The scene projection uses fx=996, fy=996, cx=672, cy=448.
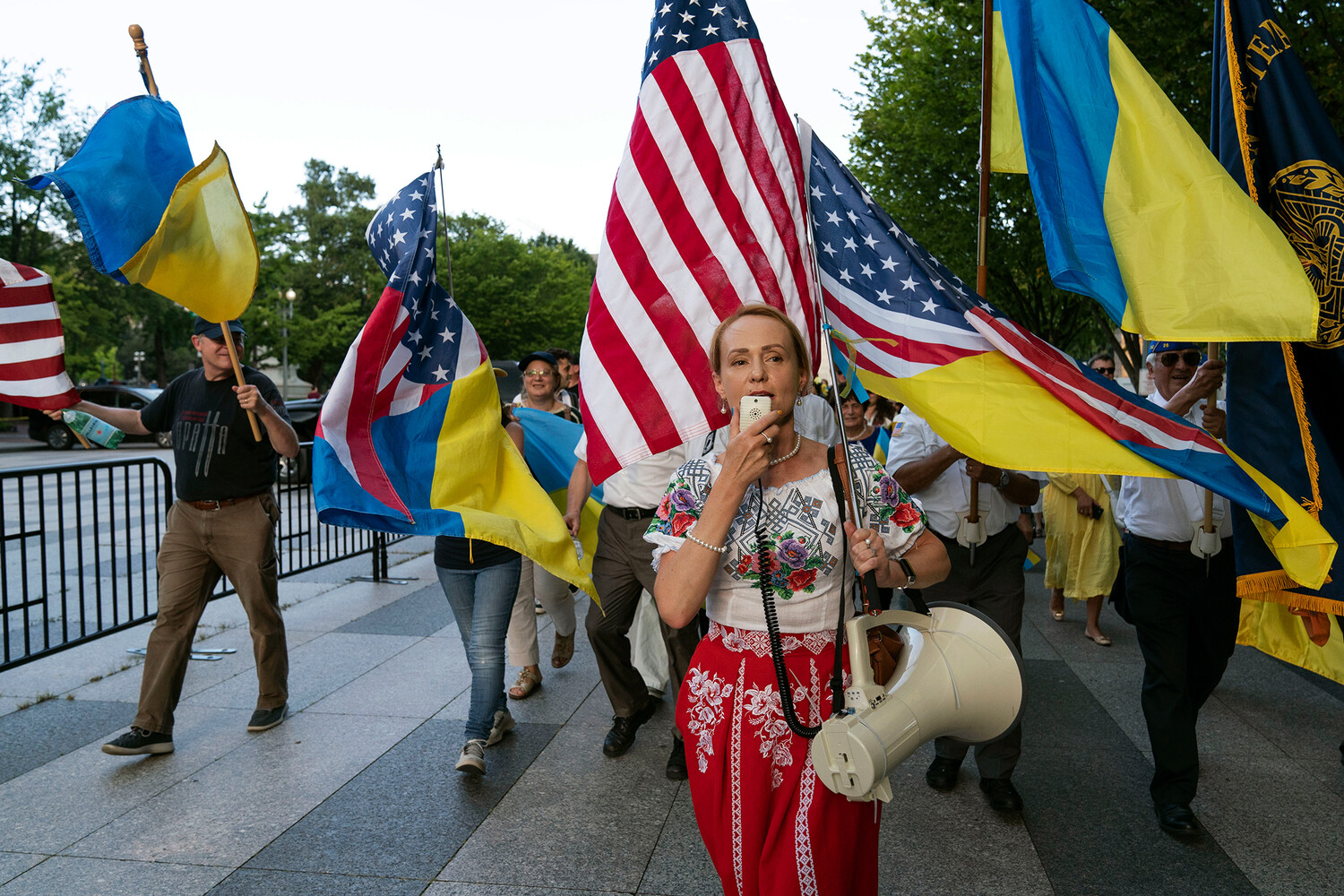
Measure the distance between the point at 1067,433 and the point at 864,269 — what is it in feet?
3.33

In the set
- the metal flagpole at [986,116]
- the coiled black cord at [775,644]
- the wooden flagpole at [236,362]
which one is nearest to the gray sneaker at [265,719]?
the wooden flagpole at [236,362]

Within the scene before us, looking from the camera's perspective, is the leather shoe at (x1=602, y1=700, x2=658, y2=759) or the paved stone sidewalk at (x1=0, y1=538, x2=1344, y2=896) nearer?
the paved stone sidewalk at (x1=0, y1=538, x2=1344, y2=896)

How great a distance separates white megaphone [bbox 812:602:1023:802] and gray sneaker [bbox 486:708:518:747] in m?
3.18

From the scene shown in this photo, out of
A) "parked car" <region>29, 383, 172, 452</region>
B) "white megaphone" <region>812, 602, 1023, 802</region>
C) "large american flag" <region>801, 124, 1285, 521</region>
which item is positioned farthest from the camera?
"parked car" <region>29, 383, 172, 452</region>

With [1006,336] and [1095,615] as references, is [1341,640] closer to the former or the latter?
[1006,336]

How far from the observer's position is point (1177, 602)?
14.6 ft

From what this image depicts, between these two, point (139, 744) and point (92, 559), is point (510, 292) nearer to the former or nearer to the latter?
point (92, 559)

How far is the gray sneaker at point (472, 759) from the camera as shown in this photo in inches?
183

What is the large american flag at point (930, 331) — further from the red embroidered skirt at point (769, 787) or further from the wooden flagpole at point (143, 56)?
the wooden flagpole at point (143, 56)

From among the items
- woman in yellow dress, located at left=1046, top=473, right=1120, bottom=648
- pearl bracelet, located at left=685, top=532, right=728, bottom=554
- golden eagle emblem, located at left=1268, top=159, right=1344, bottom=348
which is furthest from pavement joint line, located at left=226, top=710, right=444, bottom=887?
woman in yellow dress, located at left=1046, top=473, right=1120, bottom=648

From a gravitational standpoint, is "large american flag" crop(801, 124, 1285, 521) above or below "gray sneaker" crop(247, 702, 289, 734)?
above

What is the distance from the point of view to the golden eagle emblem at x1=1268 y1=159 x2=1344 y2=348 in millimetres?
3541

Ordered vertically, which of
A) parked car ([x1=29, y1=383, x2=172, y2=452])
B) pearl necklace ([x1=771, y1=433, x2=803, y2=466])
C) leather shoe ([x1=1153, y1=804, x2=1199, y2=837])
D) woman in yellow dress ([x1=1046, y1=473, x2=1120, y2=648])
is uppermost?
pearl necklace ([x1=771, y1=433, x2=803, y2=466])

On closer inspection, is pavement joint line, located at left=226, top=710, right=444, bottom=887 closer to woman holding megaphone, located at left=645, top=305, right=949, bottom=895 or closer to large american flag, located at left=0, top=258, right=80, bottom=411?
woman holding megaphone, located at left=645, top=305, right=949, bottom=895
